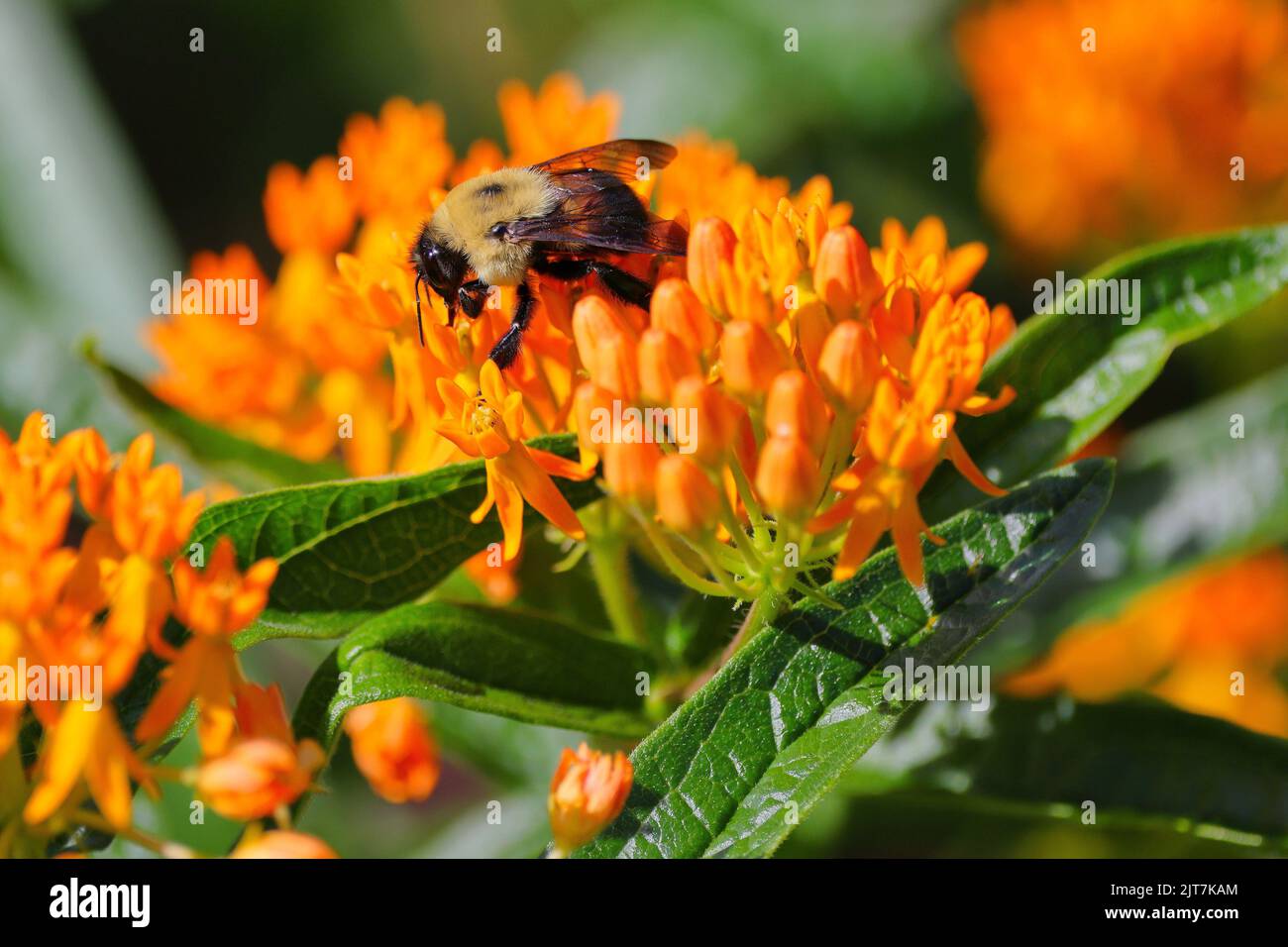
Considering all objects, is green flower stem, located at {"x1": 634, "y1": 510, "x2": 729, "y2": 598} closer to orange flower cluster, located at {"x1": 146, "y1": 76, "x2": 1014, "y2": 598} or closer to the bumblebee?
orange flower cluster, located at {"x1": 146, "y1": 76, "x2": 1014, "y2": 598}

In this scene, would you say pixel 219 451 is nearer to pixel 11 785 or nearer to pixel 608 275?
pixel 608 275

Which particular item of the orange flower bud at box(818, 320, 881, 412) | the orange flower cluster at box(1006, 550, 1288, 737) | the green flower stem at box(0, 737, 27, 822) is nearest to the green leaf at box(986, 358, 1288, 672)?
the orange flower cluster at box(1006, 550, 1288, 737)

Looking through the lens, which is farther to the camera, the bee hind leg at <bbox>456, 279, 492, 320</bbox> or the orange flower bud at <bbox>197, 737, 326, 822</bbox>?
the bee hind leg at <bbox>456, 279, 492, 320</bbox>

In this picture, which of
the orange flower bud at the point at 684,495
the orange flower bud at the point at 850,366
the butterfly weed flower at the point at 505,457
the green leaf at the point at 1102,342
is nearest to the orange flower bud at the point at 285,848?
the butterfly weed flower at the point at 505,457

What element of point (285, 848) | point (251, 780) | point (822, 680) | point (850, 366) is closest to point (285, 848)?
point (285, 848)

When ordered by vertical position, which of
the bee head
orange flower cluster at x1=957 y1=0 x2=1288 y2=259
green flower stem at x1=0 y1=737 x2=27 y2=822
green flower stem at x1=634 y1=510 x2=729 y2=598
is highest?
orange flower cluster at x1=957 y1=0 x2=1288 y2=259

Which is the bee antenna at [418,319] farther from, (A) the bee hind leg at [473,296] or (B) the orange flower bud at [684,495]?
(B) the orange flower bud at [684,495]
